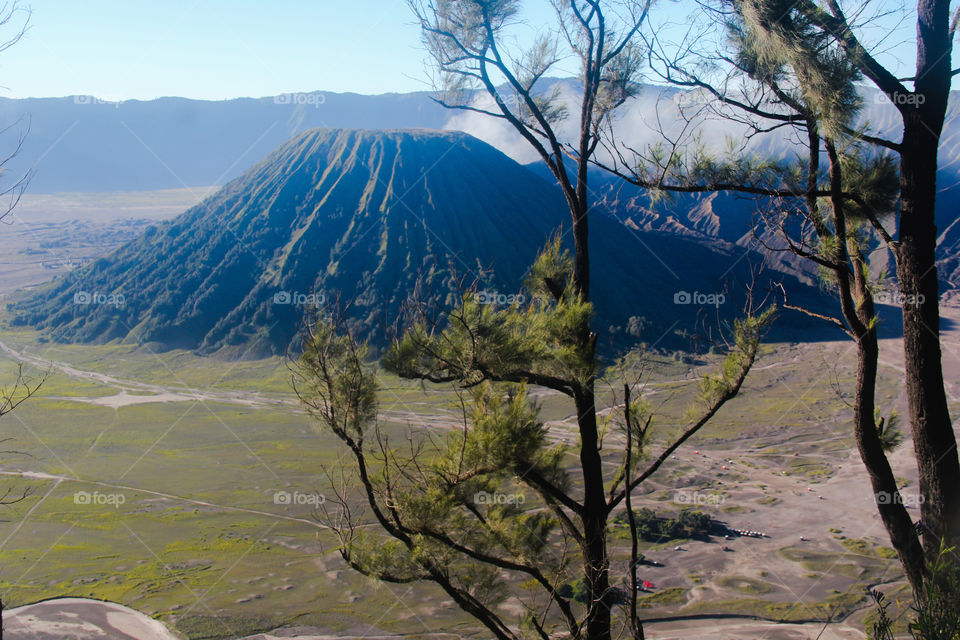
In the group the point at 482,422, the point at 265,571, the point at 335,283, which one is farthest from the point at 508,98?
the point at 335,283

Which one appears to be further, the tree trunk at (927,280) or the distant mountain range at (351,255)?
the distant mountain range at (351,255)

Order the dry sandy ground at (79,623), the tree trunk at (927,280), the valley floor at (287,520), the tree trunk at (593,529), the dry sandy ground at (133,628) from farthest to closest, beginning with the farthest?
the valley floor at (287,520)
the dry sandy ground at (79,623)
the dry sandy ground at (133,628)
the tree trunk at (593,529)
the tree trunk at (927,280)

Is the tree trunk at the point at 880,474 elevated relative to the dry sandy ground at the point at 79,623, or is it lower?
elevated

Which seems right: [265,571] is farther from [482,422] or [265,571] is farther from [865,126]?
[865,126]

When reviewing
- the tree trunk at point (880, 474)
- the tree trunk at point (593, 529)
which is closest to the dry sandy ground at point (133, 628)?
the tree trunk at point (593, 529)

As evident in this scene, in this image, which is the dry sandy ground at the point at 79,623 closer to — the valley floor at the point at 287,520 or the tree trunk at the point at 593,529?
the valley floor at the point at 287,520

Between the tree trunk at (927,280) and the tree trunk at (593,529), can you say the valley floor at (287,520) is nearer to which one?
the tree trunk at (593,529)

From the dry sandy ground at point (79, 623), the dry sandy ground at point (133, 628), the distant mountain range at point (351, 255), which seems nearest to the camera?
the dry sandy ground at point (133, 628)

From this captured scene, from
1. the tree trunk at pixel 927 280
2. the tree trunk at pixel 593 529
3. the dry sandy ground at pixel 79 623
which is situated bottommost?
the dry sandy ground at pixel 79 623
